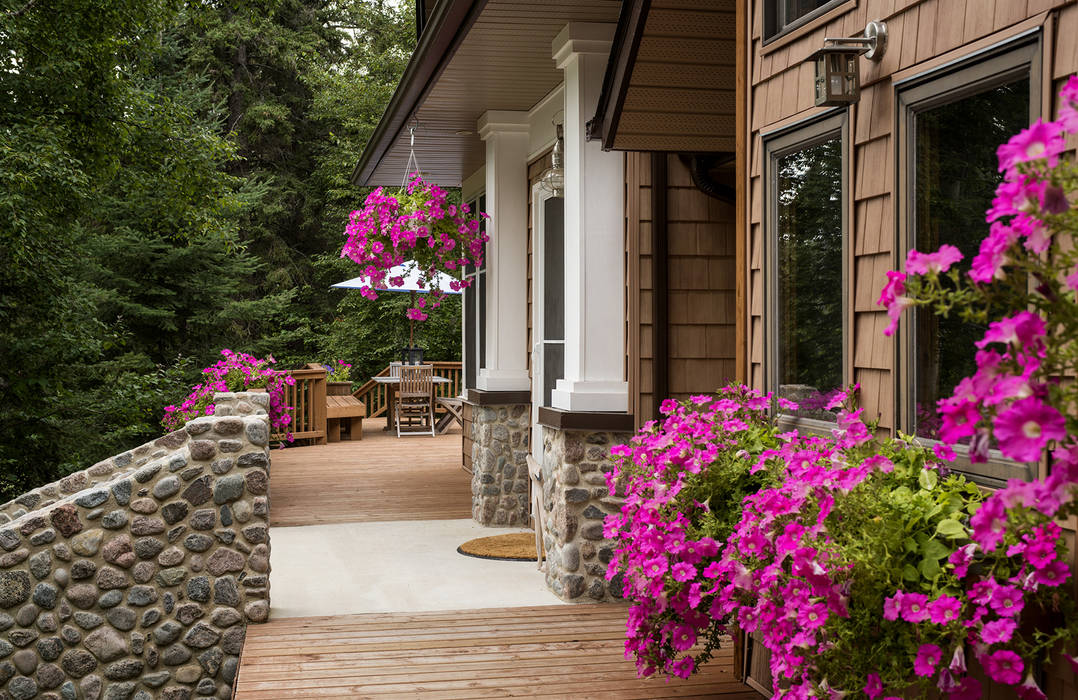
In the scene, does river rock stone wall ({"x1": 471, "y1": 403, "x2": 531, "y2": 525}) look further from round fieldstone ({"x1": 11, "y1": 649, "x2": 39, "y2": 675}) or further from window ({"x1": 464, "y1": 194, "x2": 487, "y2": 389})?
round fieldstone ({"x1": 11, "y1": 649, "x2": 39, "y2": 675})

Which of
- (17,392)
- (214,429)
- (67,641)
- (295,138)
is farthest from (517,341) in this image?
(295,138)

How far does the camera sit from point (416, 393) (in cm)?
1455

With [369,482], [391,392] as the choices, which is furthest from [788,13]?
[391,392]

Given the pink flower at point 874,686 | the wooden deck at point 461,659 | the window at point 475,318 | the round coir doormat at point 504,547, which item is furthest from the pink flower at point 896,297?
the window at point 475,318

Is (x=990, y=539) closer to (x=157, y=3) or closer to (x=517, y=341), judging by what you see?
(x=517, y=341)

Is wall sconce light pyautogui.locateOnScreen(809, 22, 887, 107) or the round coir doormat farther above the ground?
wall sconce light pyautogui.locateOnScreen(809, 22, 887, 107)

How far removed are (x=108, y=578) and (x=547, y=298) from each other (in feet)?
11.2

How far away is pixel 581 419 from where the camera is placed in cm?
542

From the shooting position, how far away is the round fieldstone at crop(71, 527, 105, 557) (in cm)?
472

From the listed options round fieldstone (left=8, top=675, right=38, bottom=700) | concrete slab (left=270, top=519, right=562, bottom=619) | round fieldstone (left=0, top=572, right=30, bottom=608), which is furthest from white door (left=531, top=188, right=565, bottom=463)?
round fieldstone (left=8, top=675, right=38, bottom=700)

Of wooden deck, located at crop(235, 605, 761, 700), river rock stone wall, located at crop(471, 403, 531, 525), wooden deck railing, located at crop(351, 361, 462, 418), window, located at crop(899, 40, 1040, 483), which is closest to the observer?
window, located at crop(899, 40, 1040, 483)

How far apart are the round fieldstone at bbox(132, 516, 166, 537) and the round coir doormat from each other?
2513mm

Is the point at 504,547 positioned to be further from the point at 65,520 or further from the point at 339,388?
the point at 339,388

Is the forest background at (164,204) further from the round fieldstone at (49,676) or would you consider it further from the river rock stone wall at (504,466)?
the round fieldstone at (49,676)
